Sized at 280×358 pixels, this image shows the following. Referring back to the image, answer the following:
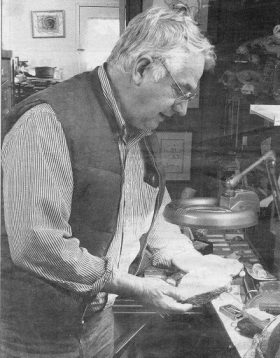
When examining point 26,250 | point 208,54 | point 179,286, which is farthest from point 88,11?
point 179,286

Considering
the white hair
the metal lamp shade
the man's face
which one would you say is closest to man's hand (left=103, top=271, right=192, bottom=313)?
the metal lamp shade

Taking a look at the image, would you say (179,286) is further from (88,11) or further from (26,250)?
(88,11)

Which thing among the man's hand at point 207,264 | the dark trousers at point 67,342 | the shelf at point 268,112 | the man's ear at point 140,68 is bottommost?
the dark trousers at point 67,342

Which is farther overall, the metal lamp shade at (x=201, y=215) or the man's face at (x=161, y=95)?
the metal lamp shade at (x=201, y=215)

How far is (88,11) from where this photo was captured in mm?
1151

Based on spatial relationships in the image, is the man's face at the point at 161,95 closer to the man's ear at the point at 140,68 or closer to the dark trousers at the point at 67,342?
the man's ear at the point at 140,68

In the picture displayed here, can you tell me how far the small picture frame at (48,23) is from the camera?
115cm

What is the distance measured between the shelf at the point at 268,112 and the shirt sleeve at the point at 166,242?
264mm

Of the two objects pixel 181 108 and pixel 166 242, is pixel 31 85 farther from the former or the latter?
pixel 166 242

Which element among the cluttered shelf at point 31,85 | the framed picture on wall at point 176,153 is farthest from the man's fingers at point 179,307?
the cluttered shelf at point 31,85

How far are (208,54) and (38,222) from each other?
484 mm

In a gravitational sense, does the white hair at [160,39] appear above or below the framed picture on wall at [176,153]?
above

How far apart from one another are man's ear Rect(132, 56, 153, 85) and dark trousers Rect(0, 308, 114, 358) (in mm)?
518

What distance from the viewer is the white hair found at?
3.50 ft
